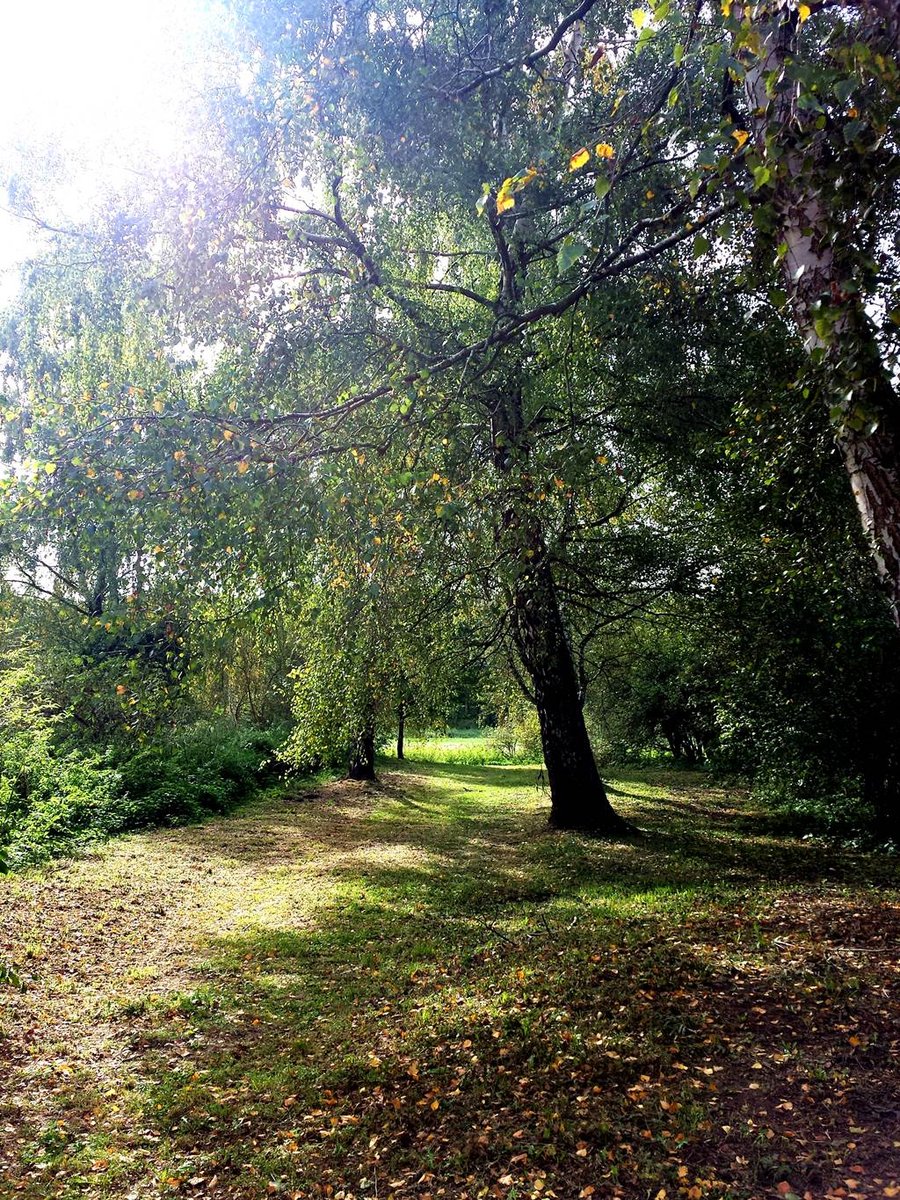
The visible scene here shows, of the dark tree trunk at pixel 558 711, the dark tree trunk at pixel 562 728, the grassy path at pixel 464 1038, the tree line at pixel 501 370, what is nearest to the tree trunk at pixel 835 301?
the tree line at pixel 501 370

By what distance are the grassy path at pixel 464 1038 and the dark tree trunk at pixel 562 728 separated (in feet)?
A: 9.20

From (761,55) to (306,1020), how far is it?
240 inches

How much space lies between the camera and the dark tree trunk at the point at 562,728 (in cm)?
1108

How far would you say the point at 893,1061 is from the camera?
3600 millimetres

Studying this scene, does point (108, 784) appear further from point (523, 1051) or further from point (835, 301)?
point (835, 301)

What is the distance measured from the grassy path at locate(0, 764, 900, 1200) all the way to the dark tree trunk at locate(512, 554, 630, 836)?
2.80 meters

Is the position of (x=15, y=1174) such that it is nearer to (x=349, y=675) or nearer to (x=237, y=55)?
(x=349, y=675)

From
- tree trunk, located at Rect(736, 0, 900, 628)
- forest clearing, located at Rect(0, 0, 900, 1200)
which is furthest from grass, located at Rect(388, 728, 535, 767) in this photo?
tree trunk, located at Rect(736, 0, 900, 628)

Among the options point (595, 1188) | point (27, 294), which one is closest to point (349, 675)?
point (595, 1188)

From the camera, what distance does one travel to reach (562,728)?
38.8 feet

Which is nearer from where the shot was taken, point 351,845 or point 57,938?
point 57,938

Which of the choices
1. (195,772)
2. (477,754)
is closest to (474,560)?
(195,772)

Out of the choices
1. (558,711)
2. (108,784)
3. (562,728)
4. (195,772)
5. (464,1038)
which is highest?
(558,711)

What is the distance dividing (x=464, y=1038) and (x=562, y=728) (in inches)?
295
